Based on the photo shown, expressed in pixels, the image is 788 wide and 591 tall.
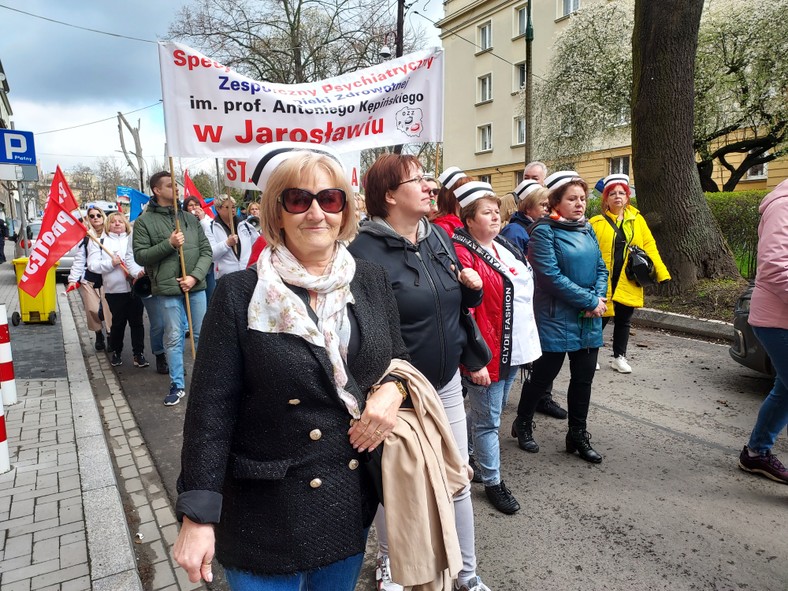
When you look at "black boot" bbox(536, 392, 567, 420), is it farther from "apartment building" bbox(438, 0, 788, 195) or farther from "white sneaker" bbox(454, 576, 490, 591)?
"apartment building" bbox(438, 0, 788, 195)

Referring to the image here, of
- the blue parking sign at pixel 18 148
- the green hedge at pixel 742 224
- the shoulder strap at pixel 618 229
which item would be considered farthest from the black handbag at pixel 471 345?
the green hedge at pixel 742 224

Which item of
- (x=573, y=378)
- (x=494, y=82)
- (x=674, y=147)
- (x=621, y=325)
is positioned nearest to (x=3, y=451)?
(x=573, y=378)

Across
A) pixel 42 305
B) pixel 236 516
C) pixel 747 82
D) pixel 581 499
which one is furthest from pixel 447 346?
pixel 747 82

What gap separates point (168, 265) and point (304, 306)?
13.8ft

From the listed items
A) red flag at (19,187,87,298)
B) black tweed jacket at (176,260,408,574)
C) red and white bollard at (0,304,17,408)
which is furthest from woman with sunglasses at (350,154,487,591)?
red flag at (19,187,87,298)

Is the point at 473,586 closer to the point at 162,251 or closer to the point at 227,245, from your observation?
the point at 162,251

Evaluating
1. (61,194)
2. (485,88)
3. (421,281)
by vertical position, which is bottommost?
(421,281)

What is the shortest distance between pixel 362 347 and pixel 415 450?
0.33m

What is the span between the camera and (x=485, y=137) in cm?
3444

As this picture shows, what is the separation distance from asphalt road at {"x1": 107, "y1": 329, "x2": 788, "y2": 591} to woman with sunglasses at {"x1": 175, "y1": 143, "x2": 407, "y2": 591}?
52.7 inches

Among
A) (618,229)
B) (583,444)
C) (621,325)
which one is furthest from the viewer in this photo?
(621,325)

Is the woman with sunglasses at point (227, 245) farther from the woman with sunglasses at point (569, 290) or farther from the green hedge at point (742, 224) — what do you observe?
the green hedge at point (742, 224)

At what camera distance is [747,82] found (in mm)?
17531

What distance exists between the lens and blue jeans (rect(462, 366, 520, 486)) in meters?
3.00
